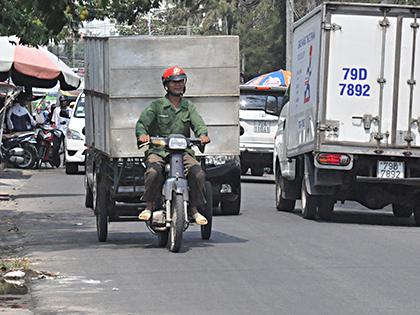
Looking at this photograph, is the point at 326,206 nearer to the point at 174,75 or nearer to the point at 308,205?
the point at 308,205

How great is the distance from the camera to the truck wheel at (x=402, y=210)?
1411 centimetres

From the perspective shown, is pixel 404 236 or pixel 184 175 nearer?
pixel 184 175

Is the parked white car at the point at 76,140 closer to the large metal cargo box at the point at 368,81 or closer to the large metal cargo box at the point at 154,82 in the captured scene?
the large metal cargo box at the point at 154,82

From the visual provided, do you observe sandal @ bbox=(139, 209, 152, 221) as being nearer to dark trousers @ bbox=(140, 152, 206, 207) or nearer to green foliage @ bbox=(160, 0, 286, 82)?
dark trousers @ bbox=(140, 152, 206, 207)

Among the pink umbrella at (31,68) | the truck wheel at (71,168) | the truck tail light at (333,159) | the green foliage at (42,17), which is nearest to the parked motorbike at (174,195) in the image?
the green foliage at (42,17)

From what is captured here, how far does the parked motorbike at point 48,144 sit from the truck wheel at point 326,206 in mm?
11961

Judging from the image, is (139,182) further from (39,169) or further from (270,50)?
(270,50)

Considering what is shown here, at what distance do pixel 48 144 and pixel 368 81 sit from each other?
1338 centimetres

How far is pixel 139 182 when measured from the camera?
10031 mm

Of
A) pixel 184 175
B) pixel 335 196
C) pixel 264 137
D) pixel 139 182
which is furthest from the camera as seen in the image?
pixel 264 137

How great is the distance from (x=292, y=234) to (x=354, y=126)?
6.44ft

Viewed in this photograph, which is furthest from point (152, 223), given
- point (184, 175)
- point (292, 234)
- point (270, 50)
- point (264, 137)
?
point (270, 50)

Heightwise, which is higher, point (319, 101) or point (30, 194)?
point (319, 101)

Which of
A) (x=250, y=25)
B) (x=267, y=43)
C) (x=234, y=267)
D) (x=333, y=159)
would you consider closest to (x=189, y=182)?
(x=234, y=267)
